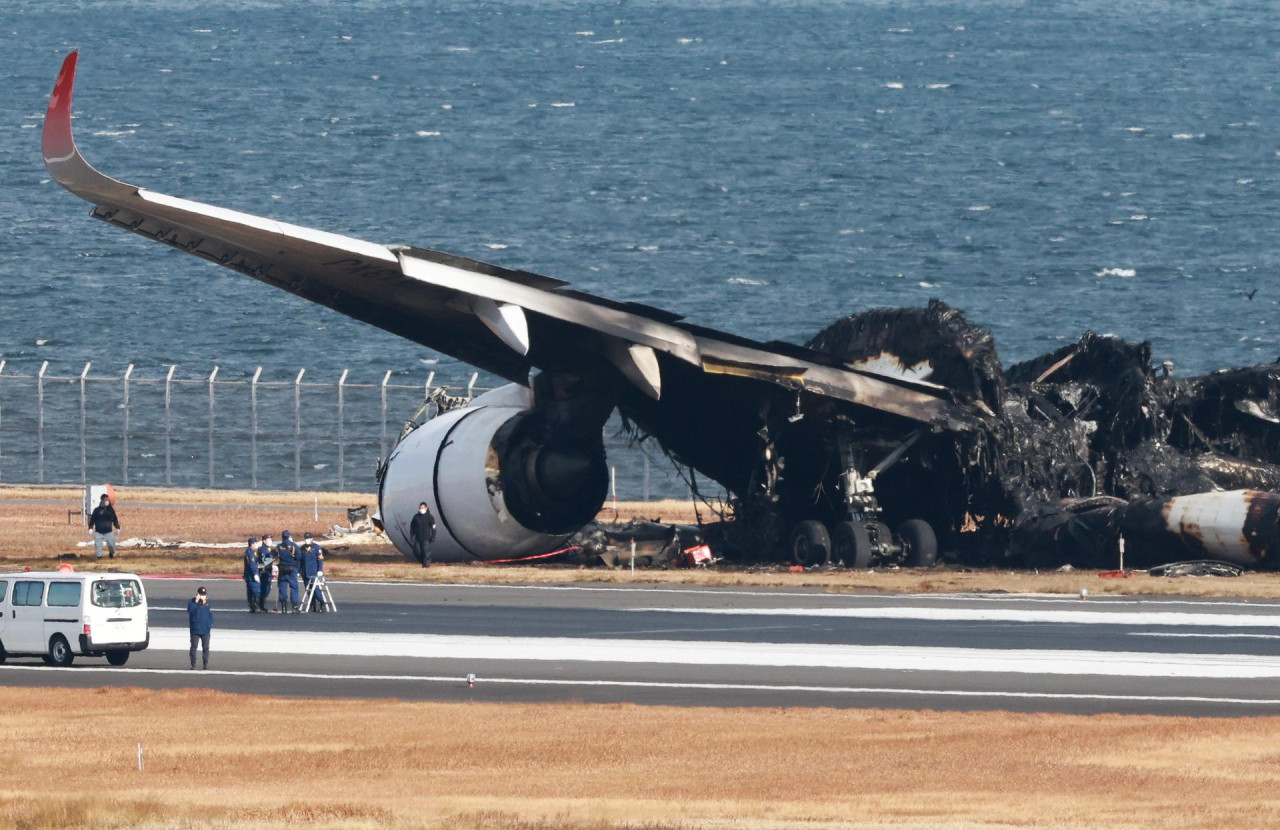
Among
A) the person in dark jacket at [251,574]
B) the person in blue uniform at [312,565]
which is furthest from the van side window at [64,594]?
the person in blue uniform at [312,565]

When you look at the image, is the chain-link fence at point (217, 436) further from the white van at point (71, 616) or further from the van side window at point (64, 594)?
the van side window at point (64, 594)

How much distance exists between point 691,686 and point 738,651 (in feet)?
15.0

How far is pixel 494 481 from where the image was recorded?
49875 mm

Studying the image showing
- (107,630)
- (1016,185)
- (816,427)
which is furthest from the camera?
(1016,185)

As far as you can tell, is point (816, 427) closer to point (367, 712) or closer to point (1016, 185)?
point (367, 712)

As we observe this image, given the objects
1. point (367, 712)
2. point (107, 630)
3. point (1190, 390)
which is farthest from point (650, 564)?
point (367, 712)

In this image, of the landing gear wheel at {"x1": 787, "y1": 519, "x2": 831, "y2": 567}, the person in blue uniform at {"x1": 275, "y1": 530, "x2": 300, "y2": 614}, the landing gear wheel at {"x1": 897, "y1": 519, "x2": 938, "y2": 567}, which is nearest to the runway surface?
the person in blue uniform at {"x1": 275, "y1": 530, "x2": 300, "y2": 614}

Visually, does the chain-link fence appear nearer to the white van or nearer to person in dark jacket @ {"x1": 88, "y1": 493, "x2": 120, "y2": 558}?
person in dark jacket @ {"x1": 88, "y1": 493, "x2": 120, "y2": 558}

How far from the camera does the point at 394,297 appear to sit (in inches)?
1775

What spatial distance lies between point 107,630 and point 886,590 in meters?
19.4

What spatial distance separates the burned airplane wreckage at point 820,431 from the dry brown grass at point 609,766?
56.2ft

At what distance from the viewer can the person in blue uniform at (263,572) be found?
43.7 metres

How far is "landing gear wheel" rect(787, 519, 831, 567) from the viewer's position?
164ft

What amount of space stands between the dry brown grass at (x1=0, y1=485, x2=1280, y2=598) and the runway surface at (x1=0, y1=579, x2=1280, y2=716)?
5.10 feet
